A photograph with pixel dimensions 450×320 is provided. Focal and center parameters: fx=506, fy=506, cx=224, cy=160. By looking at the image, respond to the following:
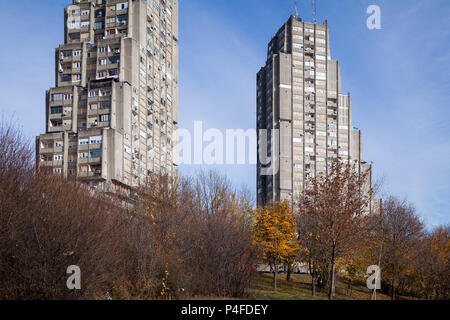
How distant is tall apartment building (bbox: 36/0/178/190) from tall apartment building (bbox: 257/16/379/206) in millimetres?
30121

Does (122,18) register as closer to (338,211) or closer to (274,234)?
(274,234)

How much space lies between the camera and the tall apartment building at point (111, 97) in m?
74.2

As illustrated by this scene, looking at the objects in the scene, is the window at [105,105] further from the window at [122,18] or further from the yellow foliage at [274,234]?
the yellow foliage at [274,234]

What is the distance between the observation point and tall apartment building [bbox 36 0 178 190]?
7419cm

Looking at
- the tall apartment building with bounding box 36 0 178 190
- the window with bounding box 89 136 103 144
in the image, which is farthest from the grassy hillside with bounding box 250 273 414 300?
the window with bounding box 89 136 103 144

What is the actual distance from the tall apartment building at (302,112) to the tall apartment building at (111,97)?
1186 inches

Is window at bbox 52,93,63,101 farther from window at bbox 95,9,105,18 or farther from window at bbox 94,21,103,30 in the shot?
window at bbox 95,9,105,18

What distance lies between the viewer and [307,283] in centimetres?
6297

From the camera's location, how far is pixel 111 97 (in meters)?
76.3

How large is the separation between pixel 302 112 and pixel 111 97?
52.8 metres

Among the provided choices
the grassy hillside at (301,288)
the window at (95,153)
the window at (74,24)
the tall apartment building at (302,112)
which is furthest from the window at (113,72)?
the tall apartment building at (302,112)

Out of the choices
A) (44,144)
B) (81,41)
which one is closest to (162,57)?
(81,41)

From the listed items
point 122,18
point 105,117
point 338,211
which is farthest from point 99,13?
point 338,211
